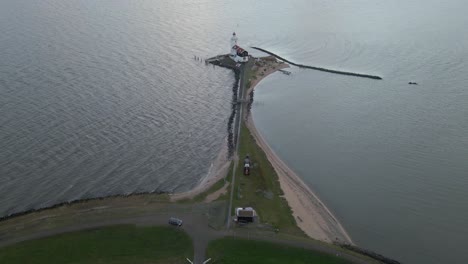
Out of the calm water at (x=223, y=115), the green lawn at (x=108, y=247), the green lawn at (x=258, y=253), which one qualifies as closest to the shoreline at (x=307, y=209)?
the calm water at (x=223, y=115)

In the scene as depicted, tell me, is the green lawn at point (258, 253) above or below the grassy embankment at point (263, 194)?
below

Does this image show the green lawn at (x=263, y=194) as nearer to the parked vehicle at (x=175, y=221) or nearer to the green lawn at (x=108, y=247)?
the parked vehicle at (x=175, y=221)

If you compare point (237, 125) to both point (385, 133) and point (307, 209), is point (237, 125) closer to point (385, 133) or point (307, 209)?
point (307, 209)

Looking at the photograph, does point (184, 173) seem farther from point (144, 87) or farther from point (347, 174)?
point (144, 87)

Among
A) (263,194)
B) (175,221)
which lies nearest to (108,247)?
(175,221)

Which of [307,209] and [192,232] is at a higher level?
[307,209]

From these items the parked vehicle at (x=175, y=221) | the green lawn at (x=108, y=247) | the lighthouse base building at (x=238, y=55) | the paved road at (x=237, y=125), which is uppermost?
the lighthouse base building at (x=238, y=55)
